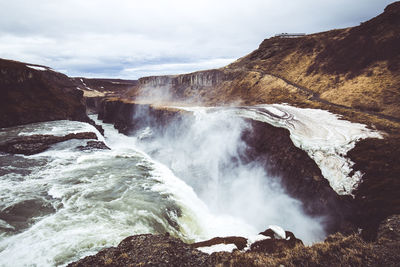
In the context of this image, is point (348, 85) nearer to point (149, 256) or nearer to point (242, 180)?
point (242, 180)

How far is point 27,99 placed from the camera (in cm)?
3281

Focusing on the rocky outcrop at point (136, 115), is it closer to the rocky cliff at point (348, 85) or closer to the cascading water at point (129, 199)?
the rocky cliff at point (348, 85)

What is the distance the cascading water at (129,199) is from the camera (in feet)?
28.5

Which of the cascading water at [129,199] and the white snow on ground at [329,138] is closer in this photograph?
the cascading water at [129,199]

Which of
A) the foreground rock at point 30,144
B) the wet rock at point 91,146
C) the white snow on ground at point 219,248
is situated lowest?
the white snow on ground at point 219,248

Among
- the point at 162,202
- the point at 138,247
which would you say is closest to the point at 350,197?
the point at 138,247

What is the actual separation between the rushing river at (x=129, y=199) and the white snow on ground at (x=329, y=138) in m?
2.53

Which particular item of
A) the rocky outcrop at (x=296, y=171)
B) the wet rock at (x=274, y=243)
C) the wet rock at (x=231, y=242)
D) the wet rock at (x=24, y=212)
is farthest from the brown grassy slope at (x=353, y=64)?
the wet rock at (x=24, y=212)

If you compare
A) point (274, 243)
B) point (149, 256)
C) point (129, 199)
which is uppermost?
point (149, 256)

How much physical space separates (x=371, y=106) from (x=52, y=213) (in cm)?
2439

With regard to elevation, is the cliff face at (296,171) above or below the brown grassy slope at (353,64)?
below

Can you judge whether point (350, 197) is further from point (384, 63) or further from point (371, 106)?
point (384, 63)

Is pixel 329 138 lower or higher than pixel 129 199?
higher

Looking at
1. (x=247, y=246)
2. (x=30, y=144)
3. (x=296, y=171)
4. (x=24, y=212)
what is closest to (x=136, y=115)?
(x=30, y=144)
